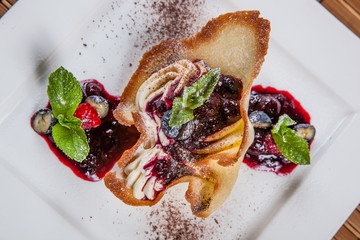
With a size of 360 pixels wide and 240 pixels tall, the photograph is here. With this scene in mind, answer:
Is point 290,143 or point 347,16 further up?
point 347,16

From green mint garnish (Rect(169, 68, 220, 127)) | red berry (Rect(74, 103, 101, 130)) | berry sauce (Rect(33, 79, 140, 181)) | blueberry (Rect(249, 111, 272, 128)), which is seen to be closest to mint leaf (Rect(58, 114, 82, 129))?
red berry (Rect(74, 103, 101, 130))

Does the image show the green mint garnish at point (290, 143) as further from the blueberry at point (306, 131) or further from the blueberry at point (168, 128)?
the blueberry at point (168, 128)

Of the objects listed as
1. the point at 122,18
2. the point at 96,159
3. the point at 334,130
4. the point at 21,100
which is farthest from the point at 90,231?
the point at 334,130

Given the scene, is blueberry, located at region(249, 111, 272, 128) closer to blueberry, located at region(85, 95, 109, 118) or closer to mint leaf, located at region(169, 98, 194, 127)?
mint leaf, located at region(169, 98, 194, 127)

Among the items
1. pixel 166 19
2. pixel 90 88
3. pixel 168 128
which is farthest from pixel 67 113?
pixel 166 19

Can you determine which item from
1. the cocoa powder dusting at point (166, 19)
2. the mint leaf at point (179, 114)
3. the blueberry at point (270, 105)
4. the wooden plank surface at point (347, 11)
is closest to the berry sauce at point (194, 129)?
the mint leaf at point (179, 114)

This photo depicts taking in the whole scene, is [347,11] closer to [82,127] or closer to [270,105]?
[270,105]
